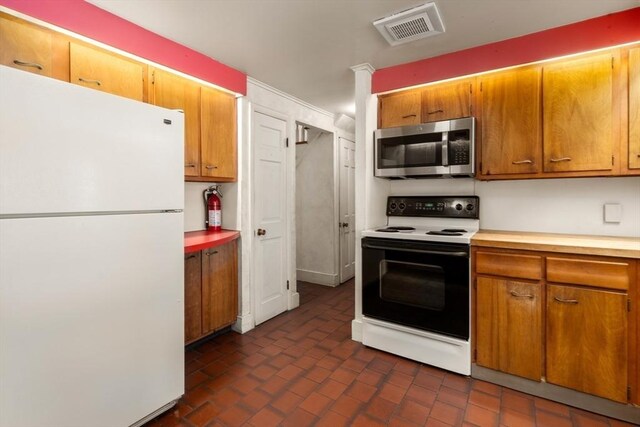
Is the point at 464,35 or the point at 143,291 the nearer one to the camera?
the point at 143,291

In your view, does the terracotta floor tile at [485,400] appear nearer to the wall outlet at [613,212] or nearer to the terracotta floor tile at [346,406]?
the terracotta floor tile at [346,406]

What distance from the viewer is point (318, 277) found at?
445 centimetres

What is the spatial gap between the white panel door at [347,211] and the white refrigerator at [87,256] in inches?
113

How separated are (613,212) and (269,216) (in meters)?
2.79

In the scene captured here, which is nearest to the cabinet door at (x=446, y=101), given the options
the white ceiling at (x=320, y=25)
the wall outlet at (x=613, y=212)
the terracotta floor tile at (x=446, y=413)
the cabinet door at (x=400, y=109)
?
the cabinet door at (x=400, y=109)

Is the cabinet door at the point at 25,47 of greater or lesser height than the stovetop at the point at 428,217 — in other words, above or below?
above

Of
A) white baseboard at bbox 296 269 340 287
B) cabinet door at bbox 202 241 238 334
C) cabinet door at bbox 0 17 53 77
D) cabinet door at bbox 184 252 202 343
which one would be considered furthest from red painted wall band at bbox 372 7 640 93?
white baseboard at bbox 296 269 340 287

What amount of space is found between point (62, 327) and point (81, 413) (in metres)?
0.42

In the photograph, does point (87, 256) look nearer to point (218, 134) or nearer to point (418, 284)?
point (218, 134)

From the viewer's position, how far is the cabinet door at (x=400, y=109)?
8.61 feet

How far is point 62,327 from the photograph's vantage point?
1326mm

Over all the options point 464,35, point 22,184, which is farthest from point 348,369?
point 464,35

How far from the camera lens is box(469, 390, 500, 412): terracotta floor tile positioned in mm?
1857

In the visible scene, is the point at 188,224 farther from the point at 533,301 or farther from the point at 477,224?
the point at 533,301
